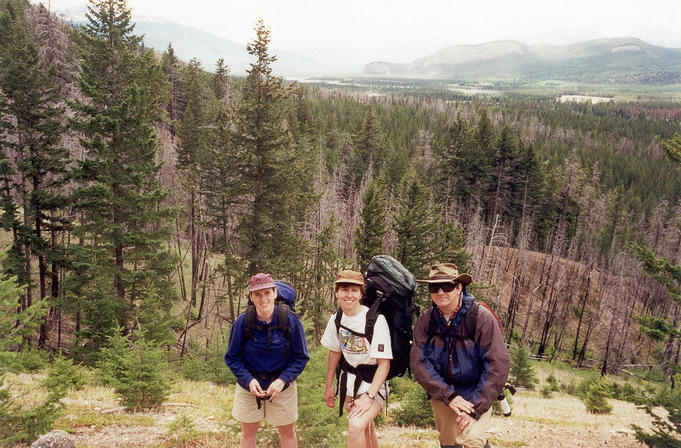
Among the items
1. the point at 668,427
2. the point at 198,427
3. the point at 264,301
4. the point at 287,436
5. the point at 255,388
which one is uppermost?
the point at 264,301

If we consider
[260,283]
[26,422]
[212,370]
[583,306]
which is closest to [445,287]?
[260,283]

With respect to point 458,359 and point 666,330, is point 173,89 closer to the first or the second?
point 666,330

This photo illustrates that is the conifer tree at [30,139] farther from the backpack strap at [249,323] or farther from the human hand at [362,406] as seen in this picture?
the human hand at [362,406]

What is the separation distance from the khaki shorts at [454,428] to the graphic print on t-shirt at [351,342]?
42.5 inches

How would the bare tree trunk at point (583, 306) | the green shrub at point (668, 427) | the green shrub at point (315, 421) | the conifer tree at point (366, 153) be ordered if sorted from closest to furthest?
the green shrub at point (315, 421)
the green shrub at point (668, 427)
the bare tree trunk at point (583, 306)
the conifer tree at point (366, 153)

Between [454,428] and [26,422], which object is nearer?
[454,428]

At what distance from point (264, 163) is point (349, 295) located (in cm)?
1545

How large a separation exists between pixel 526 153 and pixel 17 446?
50742mm

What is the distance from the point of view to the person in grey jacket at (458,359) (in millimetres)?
4496

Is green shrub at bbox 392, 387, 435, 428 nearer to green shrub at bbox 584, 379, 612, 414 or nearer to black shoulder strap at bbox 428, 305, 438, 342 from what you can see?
black shoulder strap at bbox 428, 305, 438, 342

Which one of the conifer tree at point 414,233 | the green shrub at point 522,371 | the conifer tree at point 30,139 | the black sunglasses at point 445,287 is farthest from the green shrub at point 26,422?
the green shrub at point 522,371

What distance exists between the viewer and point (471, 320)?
4598mm

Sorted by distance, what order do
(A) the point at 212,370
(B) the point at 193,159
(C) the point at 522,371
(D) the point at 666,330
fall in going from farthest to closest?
(B) the point at 193,159 → (C) the point at 522,371 → (A) the point at 212,370 → (D) the point at 666,330

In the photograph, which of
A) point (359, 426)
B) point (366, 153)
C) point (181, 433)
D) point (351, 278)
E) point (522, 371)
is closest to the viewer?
point (359, 426)
